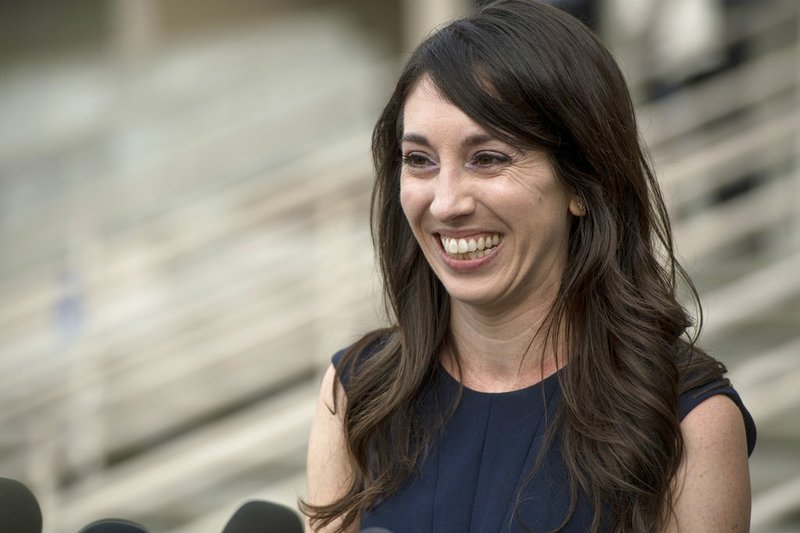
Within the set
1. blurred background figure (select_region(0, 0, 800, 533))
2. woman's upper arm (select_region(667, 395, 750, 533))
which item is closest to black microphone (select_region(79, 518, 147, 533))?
woman's upper arm (select_region(667, 395, 750, 533))

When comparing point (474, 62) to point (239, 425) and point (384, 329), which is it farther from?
point (239, 425)

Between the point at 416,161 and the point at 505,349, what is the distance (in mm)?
418

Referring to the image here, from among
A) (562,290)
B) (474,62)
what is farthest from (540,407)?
(474,62)

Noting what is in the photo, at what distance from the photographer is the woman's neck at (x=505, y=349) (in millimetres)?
2396

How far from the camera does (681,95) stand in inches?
256

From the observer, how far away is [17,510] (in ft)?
6.82

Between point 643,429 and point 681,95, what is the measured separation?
4.58 meters

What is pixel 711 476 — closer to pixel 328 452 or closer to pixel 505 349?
pixel 505 349

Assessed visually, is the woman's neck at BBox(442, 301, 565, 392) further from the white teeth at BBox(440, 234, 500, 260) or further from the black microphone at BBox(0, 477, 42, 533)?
the black microphone at BBox(0, 477, 42, 533)

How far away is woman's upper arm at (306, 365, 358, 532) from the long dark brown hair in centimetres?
4

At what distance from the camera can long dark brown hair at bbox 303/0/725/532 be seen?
221 cm

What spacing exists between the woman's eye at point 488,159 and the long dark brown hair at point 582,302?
0.04 m

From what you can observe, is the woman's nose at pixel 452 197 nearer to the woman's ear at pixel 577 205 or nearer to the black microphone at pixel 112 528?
the woman's ear at pixel 577 205

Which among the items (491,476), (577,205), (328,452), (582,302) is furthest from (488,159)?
(328,452)
